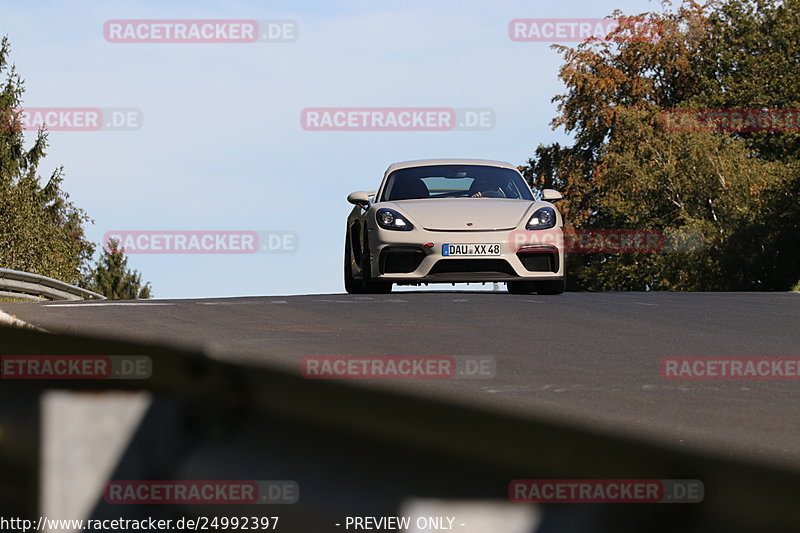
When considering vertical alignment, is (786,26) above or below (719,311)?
above

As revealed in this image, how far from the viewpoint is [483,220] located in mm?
14141

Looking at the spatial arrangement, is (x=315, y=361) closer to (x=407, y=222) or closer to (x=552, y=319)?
(x=552, y=319)

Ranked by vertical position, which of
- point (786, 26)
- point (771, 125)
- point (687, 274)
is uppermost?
point (786, 26)

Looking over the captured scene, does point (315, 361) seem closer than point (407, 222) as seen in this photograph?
Yes

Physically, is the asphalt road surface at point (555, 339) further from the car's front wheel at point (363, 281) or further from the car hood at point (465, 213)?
the car hood at point (465, 213)

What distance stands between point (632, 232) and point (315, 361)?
37.7 meters

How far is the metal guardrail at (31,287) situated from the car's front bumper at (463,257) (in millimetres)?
10176

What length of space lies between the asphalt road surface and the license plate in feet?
1.77

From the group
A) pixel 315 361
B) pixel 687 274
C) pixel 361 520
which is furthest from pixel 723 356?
pixel 687 274

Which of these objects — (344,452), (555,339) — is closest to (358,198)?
(555,339)

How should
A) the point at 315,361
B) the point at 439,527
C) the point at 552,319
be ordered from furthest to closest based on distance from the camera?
the point at 552,319, the point at 315,361, the point at 439,527

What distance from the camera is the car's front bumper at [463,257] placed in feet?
46.2

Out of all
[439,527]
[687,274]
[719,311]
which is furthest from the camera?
[687,274]

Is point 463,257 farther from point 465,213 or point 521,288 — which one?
point 521,288
